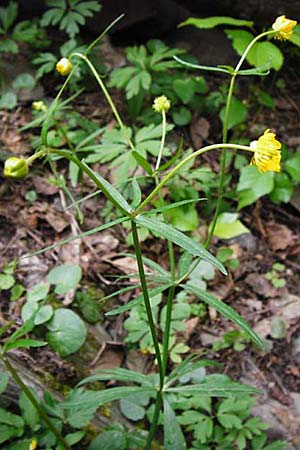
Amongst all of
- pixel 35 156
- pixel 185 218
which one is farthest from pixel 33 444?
pixel 185 218

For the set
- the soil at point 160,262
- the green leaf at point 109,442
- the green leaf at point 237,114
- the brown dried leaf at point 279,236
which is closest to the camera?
the green leaf at point 109,442

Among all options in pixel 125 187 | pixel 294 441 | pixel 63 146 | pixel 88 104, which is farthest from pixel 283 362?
pixel 88 104

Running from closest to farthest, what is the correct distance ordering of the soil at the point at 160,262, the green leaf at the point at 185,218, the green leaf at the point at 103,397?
the green leaf at the point at 103,397, the soil at the point at 160,262, the green leaf at the point at 185,218

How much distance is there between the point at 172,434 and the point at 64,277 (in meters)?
0.73

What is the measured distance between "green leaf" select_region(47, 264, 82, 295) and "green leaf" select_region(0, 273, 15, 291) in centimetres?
15

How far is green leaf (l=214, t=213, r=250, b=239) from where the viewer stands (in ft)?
8.18

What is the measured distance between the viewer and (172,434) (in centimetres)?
151

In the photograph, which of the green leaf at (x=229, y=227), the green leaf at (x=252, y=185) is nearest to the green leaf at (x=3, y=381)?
the green leaf at (x=229, y=227)

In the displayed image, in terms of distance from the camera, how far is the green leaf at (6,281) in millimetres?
2010

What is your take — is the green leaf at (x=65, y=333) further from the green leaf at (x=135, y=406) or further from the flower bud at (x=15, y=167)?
the flower bud at (x=15, y=167)

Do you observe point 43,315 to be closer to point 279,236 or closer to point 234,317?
point 234,317

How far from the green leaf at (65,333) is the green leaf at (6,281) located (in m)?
0.24

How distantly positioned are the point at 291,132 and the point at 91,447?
2.04 m

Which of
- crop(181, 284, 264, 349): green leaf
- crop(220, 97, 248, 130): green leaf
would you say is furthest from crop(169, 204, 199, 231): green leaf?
crop(181, 284, 264, 349): green leaf
